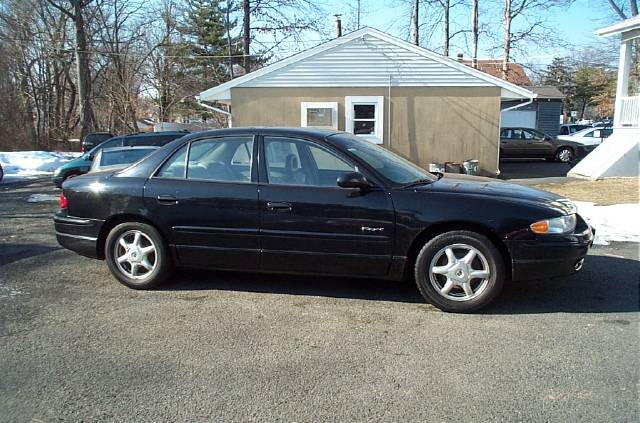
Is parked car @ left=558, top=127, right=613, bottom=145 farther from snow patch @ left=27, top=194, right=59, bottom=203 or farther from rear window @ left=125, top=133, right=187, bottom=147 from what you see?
snow patch @ left=27, top=194, right=59, bottom=203

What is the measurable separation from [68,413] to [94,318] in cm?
144

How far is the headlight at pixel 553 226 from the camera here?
3855 millimetres

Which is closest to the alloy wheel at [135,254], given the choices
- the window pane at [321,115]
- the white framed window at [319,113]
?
the white framed window at [319,113]

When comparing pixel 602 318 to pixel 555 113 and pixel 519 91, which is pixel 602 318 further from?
pixel 555 113

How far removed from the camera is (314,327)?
3748 millimetres

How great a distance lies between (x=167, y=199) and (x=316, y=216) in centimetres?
148

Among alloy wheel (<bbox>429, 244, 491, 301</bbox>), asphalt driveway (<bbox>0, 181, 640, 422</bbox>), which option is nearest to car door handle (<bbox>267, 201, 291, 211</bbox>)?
asphalt driveway (<bbox>0, 181, 640, 422</bbox>)

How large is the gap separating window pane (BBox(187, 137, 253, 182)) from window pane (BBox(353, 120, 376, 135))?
1056 cm

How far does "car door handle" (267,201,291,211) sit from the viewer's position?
422 centimetres

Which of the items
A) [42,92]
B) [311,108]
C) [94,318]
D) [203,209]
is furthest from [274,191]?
[42,92]

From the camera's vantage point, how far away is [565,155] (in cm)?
2052

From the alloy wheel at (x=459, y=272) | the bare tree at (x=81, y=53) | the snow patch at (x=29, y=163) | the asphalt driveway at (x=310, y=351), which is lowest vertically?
the asphalt driveway at (x=310, y=351)

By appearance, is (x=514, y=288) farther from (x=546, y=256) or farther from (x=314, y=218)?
(x=314, y=218)

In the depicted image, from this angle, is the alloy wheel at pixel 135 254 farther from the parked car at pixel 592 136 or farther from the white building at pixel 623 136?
the parked car at pixel 592 136
